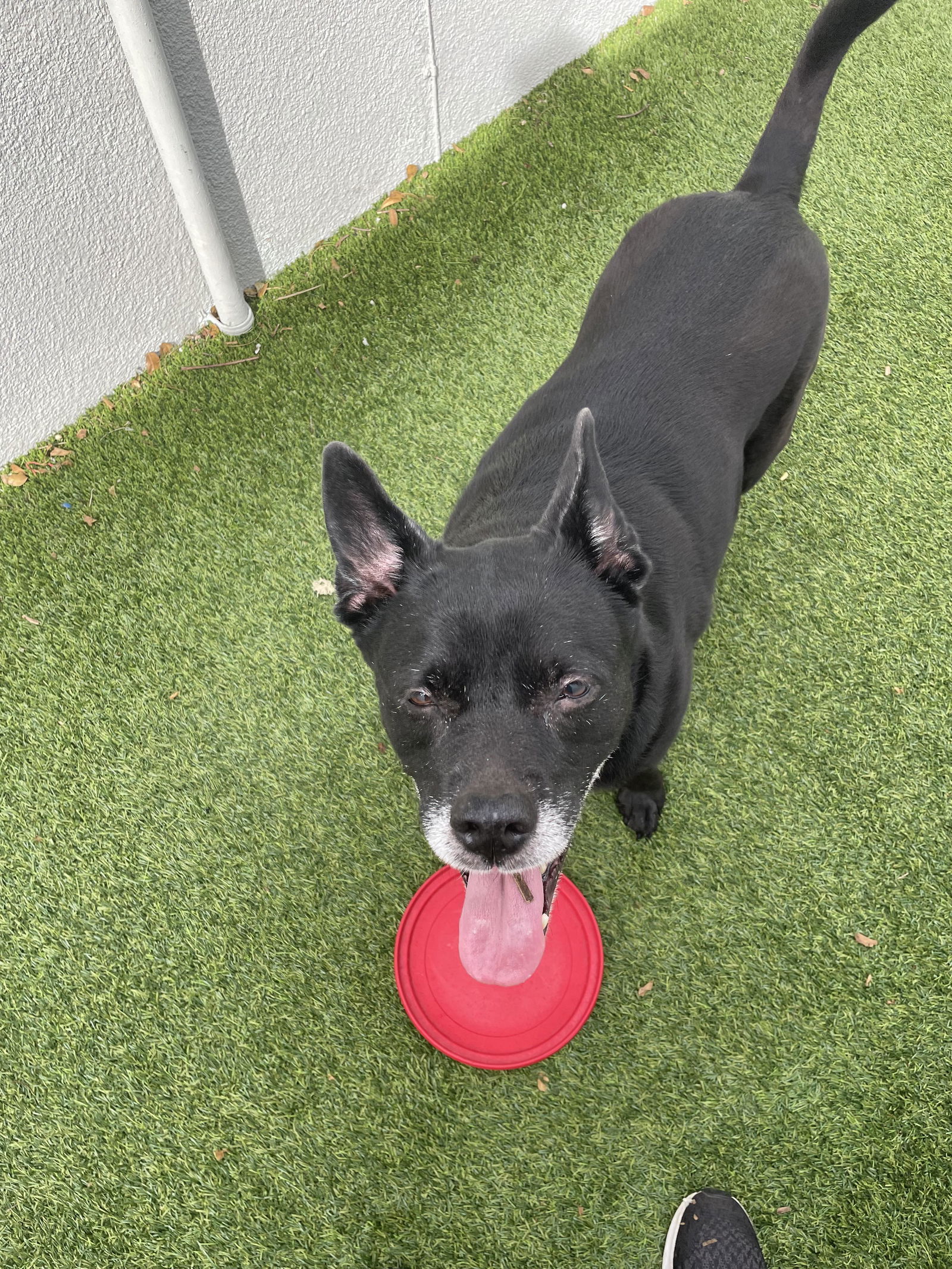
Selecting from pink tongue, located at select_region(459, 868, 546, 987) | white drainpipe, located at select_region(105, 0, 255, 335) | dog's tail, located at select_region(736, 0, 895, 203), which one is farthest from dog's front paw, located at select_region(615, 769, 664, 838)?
white drainpipe, located at select_region(105, 0, 255, 335)

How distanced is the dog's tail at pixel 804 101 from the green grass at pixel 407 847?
1.14 m

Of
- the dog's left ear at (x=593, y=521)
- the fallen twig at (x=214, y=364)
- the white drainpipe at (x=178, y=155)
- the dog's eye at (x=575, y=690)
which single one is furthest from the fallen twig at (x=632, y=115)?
the dog's eye at (x=575, y=690)

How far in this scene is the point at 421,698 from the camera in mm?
1874

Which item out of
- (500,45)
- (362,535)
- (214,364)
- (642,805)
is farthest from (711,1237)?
(500,45)

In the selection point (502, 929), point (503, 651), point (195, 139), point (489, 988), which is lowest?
point (489, 988)

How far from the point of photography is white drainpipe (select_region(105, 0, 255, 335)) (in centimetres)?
307

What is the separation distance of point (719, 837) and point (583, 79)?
184 inches

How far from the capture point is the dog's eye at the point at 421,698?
1858 mm

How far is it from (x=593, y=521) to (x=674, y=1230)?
1.94 metres

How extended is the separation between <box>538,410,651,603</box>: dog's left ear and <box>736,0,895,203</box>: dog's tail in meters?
1.73

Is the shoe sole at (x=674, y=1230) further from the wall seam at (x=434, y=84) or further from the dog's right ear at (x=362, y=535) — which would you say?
the wall seam at (x=434, y=84)

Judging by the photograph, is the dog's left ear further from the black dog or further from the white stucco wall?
the white stucco wall

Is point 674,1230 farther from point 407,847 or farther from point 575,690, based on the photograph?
point 575,690

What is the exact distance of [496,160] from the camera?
15.4 feet
